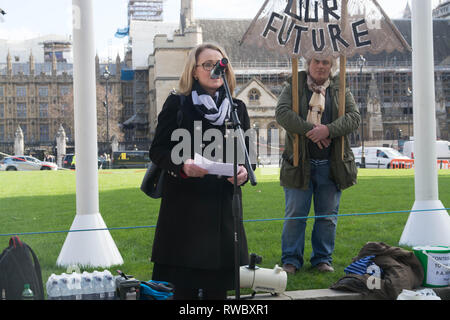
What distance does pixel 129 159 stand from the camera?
26641mm

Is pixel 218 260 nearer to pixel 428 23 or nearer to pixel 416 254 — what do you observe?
pixel 416 254

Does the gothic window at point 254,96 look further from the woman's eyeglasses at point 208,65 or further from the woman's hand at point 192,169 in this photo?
the woman's hand at point 192,169

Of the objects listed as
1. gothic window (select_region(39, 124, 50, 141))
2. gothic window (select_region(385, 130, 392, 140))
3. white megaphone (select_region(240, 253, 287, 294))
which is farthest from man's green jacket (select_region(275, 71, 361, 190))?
gothic window (select_region(39, 124, 50, 141))

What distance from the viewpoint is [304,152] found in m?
3.42

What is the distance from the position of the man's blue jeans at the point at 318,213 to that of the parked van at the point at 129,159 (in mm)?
23088

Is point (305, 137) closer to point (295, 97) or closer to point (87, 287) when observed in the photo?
point (295, 97)

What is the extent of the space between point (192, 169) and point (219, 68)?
0.45 metres

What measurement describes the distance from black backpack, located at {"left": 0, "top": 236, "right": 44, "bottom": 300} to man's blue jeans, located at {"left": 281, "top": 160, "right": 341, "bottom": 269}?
1611 millimetres

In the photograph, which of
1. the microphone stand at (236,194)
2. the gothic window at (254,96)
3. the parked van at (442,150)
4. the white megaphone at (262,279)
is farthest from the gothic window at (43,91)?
the microphone stand at (236,194)

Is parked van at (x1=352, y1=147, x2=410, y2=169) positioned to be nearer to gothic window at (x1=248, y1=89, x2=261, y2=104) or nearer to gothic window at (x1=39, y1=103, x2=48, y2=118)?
gothic window at (x1=248, y1=89, x2=261, y2=104)

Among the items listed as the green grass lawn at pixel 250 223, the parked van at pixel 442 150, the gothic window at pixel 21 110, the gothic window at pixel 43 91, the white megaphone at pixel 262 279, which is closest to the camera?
the white megaphone at pixel 262 279

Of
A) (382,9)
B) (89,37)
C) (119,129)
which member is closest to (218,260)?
(89,37)

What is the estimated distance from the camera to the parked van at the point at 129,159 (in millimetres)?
26266

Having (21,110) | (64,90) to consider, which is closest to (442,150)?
(64,90)
